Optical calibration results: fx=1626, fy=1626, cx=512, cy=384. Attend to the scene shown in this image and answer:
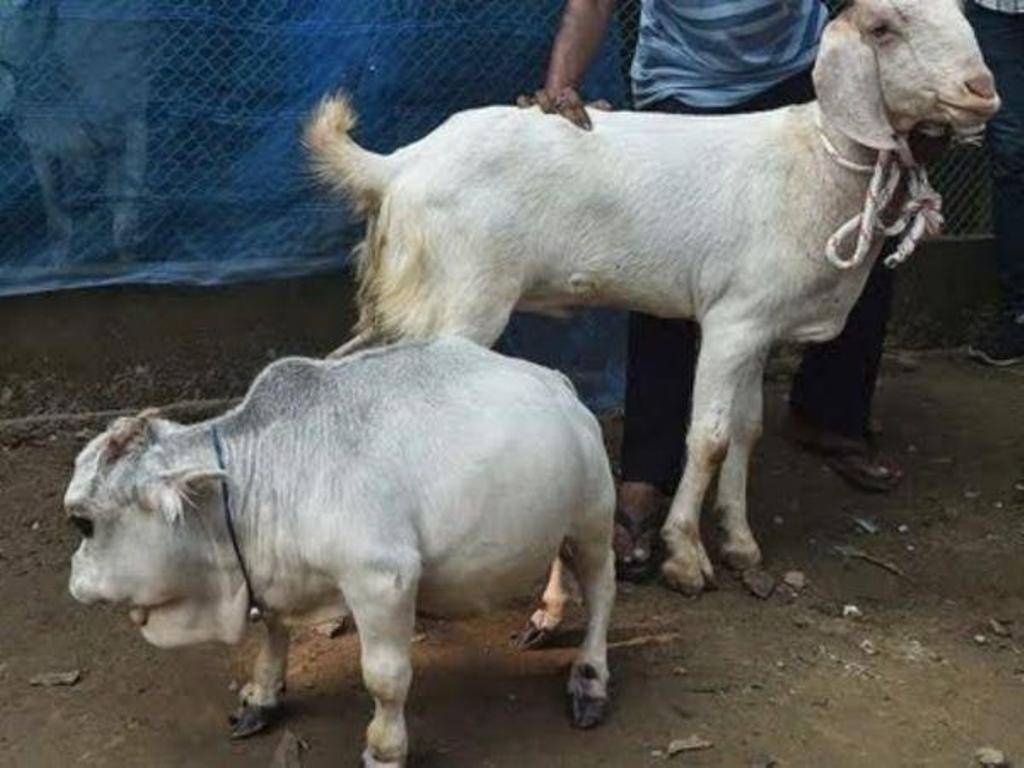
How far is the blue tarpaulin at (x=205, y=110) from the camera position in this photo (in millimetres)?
5082

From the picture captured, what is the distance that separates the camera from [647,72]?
4.82m

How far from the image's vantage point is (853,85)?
4254 millimetres

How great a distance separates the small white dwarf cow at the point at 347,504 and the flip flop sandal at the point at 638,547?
1036mm

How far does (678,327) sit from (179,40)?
1.83 meters

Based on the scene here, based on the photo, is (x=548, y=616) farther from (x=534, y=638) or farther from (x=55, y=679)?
(x=55, y=679)

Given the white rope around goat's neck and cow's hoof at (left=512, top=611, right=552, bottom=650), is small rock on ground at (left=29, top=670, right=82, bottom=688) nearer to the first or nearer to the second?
cow's hoof at (left=512, top=611, right=552, bottom=650)

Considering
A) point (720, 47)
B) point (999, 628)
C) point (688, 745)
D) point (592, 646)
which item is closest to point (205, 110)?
point (720, 47)

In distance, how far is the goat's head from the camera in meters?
4.14

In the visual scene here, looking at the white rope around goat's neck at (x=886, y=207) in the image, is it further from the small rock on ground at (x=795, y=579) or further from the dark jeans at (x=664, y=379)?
the small rock on ground at (x=795, y=579)

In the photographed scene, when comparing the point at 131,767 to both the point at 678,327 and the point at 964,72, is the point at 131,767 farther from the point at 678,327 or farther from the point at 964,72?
the point at 964,72

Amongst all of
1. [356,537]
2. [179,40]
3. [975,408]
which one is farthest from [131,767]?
[975,408]

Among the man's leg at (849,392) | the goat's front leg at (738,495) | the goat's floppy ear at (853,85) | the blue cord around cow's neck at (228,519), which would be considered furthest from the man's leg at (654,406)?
the blue cord around cow's neck at (228,519)

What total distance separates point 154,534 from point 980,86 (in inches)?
91.4

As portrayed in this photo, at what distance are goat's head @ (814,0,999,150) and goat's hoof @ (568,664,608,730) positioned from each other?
5.15ft
